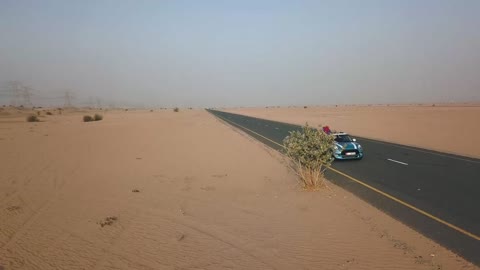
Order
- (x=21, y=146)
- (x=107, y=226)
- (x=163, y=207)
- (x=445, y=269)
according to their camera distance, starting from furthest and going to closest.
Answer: (x=21, y=146), (x=163, y=207), (x=107, y=226), (x=445, y=269)

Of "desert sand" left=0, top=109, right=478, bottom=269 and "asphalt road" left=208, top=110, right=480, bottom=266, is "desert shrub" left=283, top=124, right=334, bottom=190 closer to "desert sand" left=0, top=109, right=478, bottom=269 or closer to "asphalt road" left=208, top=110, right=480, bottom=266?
"desert sand" left=0, top=109, right=478, bottom=269

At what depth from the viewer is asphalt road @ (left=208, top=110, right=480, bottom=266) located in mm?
→ 7199

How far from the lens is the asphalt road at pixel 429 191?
720 centimetres

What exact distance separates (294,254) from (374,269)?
4.30 ft

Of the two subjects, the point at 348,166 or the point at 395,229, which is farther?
the point at 348,166

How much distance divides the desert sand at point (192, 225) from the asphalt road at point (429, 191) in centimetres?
45

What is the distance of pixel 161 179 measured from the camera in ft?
43.5

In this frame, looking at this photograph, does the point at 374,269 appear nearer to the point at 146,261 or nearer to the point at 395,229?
the point at 395,229

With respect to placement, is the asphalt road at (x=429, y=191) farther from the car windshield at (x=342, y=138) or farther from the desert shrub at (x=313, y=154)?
the car windshield at (x=342, y=138)

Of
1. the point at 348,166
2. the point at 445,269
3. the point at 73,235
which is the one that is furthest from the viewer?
the point at 348,166

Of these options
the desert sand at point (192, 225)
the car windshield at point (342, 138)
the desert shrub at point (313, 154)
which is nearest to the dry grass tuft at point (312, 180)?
the desert shrub at point (313, 154)

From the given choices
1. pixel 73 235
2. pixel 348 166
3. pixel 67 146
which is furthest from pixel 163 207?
pixel 67 146

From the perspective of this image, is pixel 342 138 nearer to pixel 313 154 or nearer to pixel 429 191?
pixel 313 154

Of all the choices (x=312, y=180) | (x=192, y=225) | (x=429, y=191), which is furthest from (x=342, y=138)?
(x=192, y=225)
